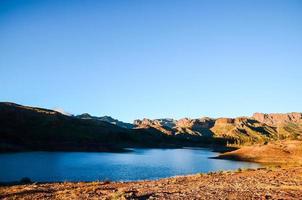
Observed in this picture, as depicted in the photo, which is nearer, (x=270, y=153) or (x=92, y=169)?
(x=92, y=169)

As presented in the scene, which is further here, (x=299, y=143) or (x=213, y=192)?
(x=299, y=143)

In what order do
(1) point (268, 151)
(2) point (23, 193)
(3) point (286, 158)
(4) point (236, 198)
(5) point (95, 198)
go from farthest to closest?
(1) point (268, 151)
(3) point (286, 158)
(2) point (23, 193)
(5) point (95, 198)
(4) point (236, 198)

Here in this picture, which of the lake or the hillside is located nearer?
the lake

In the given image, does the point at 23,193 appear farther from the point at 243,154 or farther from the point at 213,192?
the point at 243,154

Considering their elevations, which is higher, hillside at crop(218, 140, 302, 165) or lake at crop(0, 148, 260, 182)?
hillside at crop(218, 140, 302, 165)

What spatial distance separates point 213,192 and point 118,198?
7426 millimetres

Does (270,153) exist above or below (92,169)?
above

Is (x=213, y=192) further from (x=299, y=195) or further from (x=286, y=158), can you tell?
(x=286, y=158)

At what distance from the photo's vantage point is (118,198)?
26.2 m

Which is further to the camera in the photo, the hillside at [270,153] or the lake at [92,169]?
the hillside at [270,153]

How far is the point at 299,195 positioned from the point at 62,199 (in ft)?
56.0

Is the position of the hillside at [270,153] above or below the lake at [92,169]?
above

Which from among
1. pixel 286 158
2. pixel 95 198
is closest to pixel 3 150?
pixel 286 158

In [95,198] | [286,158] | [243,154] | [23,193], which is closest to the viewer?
[95,198]
